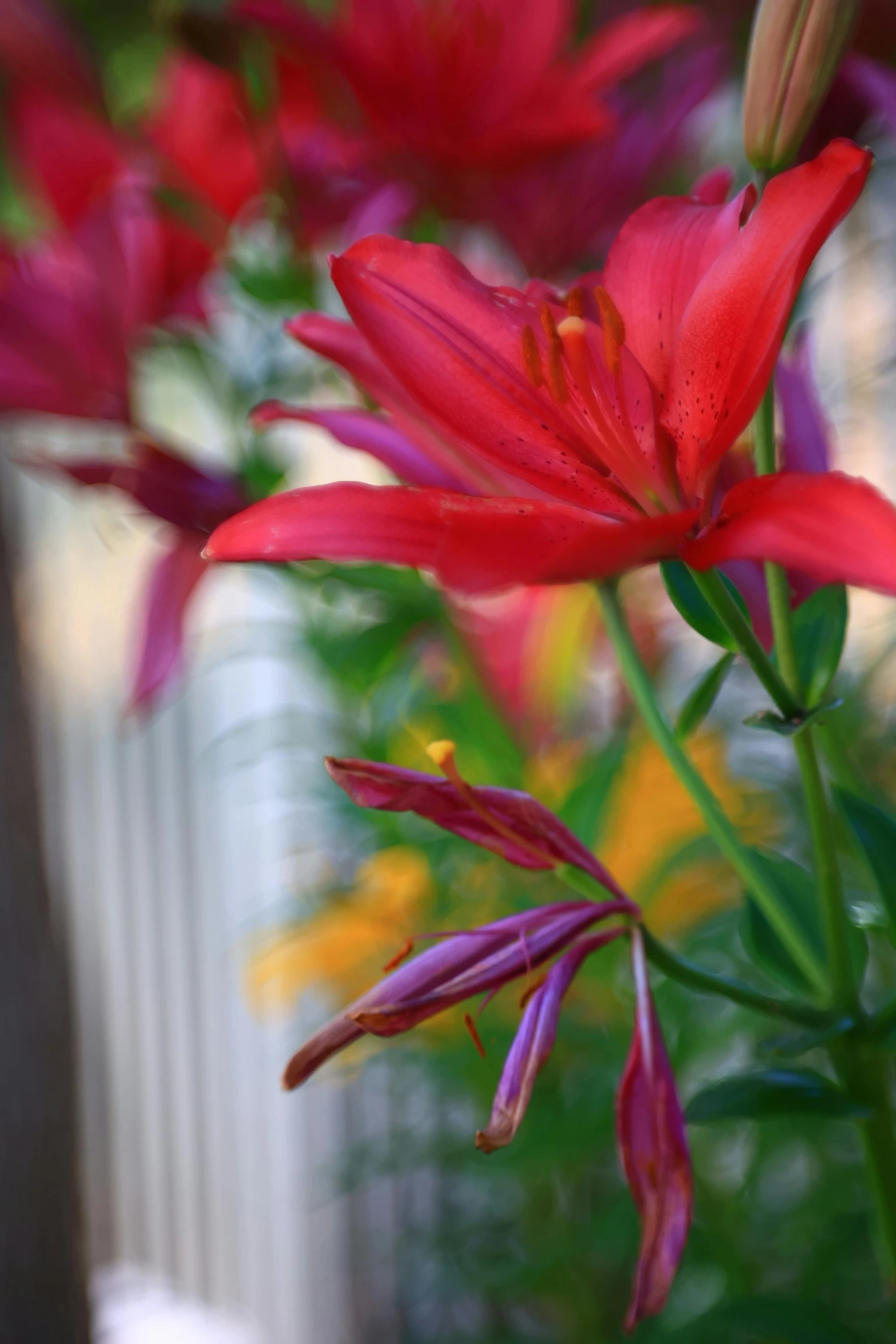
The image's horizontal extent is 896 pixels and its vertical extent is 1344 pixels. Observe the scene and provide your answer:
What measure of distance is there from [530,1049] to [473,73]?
1.14 ft

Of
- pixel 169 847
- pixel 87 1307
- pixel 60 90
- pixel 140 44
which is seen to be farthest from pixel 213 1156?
pixel 60 90

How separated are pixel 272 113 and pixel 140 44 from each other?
71 cm

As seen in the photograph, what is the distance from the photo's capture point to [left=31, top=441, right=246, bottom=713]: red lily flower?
38cm

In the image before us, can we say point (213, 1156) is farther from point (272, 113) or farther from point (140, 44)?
point (272, 113)

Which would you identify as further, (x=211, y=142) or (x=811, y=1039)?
(x=211, y=142)

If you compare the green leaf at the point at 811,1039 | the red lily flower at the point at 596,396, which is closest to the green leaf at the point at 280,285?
the red lily flower at the point at 596,396

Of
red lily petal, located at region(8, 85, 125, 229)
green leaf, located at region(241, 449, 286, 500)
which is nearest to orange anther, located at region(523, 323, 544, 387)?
green leaf, located at region(241, 449, 286, 500)

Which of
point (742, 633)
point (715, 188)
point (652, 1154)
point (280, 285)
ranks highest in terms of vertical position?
point (280, 285)

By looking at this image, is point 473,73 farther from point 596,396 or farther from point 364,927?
point 364,927

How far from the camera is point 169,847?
112 inches

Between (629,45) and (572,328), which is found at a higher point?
(629,45)

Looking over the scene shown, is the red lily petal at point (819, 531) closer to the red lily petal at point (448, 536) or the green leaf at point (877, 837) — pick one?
the red lily petal at point (448, 536)

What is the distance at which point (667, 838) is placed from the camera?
616 millimetres

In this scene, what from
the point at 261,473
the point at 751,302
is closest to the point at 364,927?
the point at 261,473
